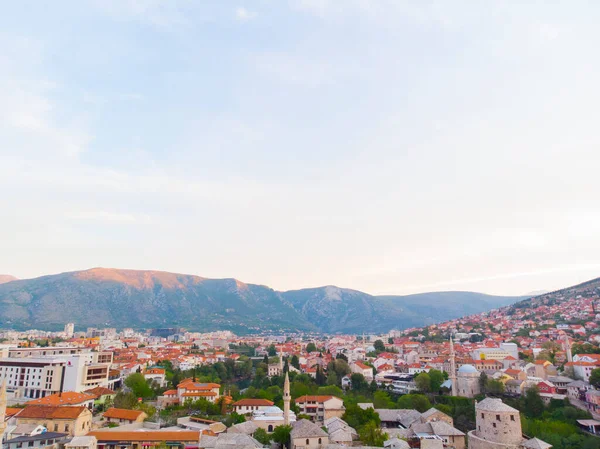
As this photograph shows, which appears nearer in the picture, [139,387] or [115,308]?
[139,387]

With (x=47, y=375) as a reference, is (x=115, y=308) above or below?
above

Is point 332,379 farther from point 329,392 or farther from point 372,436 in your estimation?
point 372,436

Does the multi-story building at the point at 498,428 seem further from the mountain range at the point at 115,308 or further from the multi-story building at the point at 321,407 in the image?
the mountain range at the point at 115,308

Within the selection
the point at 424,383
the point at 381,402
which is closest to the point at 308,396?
the point at 381,402

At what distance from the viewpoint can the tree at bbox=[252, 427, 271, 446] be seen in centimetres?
2561

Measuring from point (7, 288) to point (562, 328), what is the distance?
186 m

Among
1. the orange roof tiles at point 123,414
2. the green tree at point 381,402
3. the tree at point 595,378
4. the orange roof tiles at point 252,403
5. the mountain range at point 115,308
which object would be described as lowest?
the green tree at point 381,402

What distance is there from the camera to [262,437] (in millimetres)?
25719

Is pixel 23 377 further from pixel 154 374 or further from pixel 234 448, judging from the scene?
pixel 234 448

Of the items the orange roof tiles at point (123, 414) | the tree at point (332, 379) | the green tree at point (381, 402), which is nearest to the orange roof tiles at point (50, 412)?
the orange roof tiles at point (123, 414)

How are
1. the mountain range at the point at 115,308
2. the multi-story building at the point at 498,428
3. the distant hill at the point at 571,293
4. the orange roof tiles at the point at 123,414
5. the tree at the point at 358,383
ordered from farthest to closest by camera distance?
the mountain range at the point at 115,308
the distant hill at the point at 571,293
the tree at the point at 358,383
the orange roof tiles at the point at 123,414
the multi-story building at the point at 498,428

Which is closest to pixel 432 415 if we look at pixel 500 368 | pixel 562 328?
pixel 500 368

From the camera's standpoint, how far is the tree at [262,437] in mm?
25609

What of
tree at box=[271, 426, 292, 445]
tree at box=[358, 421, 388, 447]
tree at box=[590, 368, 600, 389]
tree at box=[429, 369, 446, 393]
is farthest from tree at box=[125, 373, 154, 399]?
tree at box=[590, 368, 600, 389]
